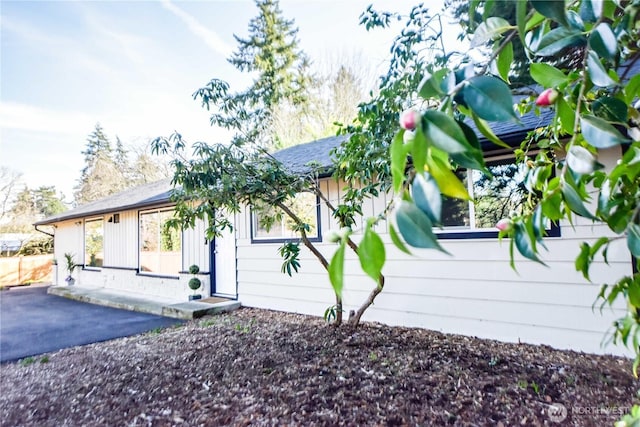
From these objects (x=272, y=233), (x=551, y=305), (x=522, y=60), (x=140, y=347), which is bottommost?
(x=140, y=347)

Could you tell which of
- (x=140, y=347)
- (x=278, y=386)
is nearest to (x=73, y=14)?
(x=140, y=347)

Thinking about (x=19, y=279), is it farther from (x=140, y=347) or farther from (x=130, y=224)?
(x=140, y=347)

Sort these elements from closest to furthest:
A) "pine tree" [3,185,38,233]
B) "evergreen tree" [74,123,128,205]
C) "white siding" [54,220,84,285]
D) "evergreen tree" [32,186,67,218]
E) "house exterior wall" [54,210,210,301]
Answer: "house exterior wall" [54,210,210,301], "white siding" [54,220,84,285], "pine tree" [3,185,38,233], "evergreen tree" [32,186,67,218], "evergreen tree" [74,123,128,205]

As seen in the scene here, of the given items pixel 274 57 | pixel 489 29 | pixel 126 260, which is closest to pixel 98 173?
pixel 274 57

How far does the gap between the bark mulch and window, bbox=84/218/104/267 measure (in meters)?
8.18

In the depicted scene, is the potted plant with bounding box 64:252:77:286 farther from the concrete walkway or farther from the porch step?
the porch step

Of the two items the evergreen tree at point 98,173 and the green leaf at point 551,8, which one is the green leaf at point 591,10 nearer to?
the green leaf at point 551,8

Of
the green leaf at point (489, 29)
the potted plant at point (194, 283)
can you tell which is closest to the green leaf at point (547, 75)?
the green leaf at point (489, 29)

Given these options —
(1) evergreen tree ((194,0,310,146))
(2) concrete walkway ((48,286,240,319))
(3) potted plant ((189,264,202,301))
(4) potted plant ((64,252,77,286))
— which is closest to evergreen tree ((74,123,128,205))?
(1) evergreen tree ((194,0,310,146))

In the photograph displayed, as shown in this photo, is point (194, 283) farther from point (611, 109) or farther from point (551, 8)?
point (551, 8)

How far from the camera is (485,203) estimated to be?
4445mm

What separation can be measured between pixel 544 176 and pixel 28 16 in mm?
12100

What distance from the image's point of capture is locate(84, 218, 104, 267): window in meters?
11.8

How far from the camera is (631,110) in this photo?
109cm
